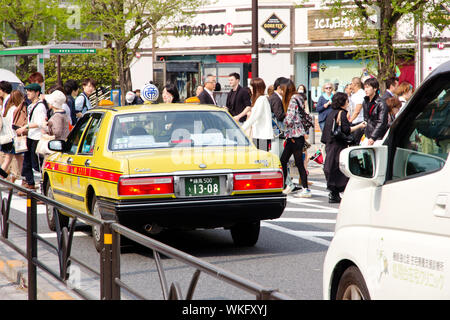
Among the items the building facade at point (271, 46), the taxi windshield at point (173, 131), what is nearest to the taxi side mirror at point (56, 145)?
the taxi windshield at point (173, 131)

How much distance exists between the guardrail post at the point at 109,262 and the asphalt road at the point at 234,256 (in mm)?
52

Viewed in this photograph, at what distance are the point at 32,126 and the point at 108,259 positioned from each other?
29.9 feet

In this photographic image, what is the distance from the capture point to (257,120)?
44.1 feet

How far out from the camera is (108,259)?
4586mm

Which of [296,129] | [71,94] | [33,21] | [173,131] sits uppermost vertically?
[33,21]

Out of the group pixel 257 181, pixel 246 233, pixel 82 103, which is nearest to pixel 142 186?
pixel 257 181

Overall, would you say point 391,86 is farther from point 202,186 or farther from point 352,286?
point 352,286

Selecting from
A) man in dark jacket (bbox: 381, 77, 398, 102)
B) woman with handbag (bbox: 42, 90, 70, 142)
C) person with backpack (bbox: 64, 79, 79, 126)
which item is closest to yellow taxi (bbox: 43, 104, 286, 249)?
woman with handbag (bbox: 42, 90, 70, 142)

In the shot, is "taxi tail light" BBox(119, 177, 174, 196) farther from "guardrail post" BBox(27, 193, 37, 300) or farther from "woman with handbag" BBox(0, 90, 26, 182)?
"woman with handbag" BBox(0, 90, 26, 182)

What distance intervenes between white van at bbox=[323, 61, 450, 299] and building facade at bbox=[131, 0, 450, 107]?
1175 inches

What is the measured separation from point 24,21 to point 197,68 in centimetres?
1022

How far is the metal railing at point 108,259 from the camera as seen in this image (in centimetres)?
315

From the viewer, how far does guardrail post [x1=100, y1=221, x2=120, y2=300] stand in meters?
4.52

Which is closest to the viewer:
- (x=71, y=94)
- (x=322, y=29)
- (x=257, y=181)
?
(x=257, y=181)
